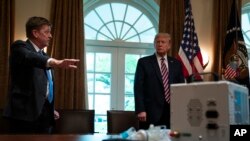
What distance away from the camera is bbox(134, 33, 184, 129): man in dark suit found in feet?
10.2

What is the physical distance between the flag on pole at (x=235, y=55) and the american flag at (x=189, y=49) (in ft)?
1.39

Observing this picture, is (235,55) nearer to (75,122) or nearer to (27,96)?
(75,122)

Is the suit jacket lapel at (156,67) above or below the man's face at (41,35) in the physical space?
below

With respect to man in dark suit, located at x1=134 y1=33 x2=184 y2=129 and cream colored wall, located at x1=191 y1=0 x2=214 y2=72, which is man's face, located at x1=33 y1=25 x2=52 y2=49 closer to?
man in dark suit, located at x1=134 y1=33 x2=184 y2=129

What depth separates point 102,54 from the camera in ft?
16.1

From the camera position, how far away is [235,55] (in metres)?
4.55

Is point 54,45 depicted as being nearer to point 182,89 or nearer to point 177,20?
point 177,20

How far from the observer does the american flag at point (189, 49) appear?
14.2 feet

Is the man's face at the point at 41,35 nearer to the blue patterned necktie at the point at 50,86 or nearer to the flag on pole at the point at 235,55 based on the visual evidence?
the blue patterned necktie at the point at 50,86

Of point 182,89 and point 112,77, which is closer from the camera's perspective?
point 182,89

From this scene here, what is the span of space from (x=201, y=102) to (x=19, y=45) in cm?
134

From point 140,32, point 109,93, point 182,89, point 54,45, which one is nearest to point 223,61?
point 140,32

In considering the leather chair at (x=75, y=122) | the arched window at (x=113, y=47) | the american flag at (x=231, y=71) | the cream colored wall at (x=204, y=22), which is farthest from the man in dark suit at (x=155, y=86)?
the cream colored wall at (x=204, y=22)

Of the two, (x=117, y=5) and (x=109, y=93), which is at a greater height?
(x=117, y=5)
